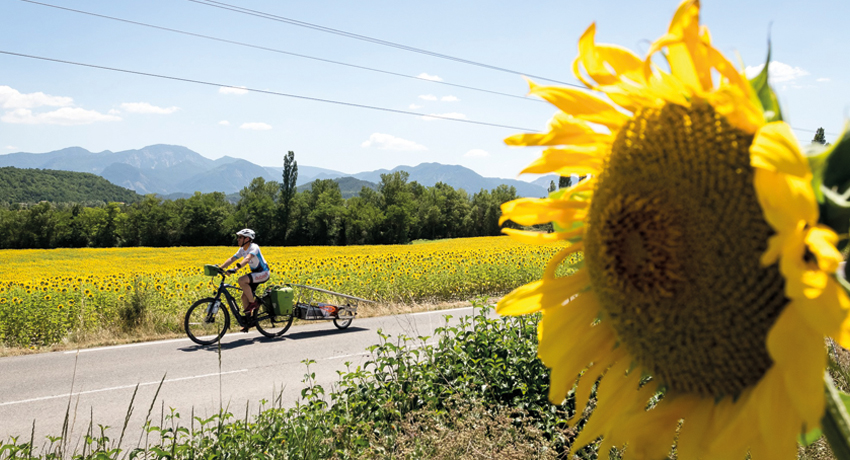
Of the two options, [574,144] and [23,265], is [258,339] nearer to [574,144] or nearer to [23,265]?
[574,144]

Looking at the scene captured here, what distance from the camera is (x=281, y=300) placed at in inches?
433

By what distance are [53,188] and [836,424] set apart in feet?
644

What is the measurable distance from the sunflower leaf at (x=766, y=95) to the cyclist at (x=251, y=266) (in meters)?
10.2

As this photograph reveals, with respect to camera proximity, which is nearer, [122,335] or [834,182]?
[834,182]

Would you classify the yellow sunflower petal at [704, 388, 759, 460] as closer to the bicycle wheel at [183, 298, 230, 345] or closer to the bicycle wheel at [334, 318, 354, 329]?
the bicycle wheel at [183, 298, 230, 345]

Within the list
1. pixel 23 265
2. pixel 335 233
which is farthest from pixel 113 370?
pixel 335 233

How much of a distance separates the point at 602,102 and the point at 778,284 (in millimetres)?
323

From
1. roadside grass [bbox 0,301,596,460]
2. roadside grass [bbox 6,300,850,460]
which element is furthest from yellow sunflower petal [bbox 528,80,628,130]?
roadside grass [bbox 6,300,850,460]

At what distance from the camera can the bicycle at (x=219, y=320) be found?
10.5 m

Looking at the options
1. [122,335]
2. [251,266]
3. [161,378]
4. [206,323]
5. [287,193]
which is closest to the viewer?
[161,378]

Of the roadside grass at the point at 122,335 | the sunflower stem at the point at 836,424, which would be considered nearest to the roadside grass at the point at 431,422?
the sunflower stem at the point at 836,424

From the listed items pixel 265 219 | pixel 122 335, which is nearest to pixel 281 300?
pixel 122 335

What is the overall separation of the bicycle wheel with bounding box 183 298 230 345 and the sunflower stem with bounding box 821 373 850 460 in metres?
10.6

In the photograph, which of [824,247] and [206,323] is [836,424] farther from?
[206,323]
